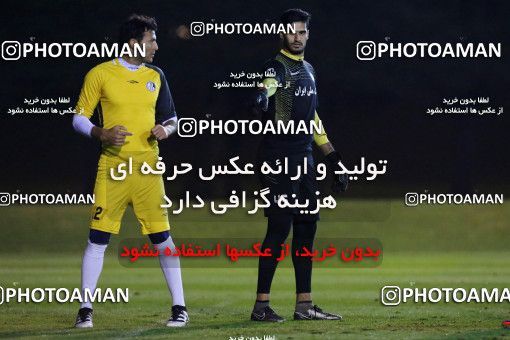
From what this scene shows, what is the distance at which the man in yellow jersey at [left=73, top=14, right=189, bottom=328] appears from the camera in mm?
11633

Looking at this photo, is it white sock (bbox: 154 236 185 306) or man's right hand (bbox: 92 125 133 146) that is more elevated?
man's right hand (bbox: 92 125 133 146)

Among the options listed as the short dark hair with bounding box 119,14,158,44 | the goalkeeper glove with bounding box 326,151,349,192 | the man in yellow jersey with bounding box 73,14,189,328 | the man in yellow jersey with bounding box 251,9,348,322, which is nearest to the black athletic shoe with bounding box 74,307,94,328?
the man in yellow jersey with bounding box 73,14,189,328

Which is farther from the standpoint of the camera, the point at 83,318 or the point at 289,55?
the point at 289,55

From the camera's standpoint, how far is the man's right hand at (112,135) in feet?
37.7

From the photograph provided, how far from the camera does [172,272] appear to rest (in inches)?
462

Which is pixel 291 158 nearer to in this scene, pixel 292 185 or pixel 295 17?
pixel 292 185

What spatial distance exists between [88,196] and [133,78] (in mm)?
1350

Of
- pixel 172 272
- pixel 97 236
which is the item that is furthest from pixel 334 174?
pixel 97 236

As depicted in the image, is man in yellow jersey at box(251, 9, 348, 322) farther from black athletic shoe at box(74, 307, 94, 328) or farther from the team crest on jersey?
black athletic shoe at box(74, 307, 94, 328)

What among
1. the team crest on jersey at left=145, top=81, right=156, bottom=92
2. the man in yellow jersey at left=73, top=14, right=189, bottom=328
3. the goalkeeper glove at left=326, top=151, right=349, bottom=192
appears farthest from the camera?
the goalkeeper glove at left=326, top=151, right=349, bottom=192

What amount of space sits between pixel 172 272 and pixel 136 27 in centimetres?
217

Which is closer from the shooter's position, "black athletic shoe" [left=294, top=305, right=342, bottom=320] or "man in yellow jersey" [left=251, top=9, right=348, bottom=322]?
"man in yellow jersey" [left=251, top=9, right=348, bottom=322]

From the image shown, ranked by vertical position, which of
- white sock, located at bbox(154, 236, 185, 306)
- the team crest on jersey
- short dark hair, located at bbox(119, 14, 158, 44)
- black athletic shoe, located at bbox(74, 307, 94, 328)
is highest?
short dark hair, located at bbox(119, 14, 158, 44)

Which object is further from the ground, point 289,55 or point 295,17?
point 295,17
